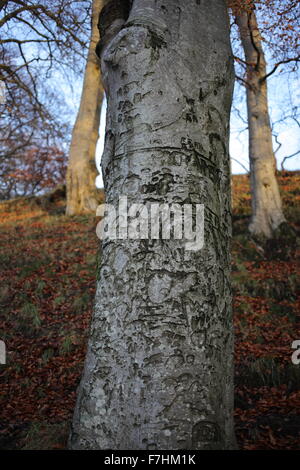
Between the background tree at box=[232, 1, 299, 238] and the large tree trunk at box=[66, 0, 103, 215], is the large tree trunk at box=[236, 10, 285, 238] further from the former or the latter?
the large tree trunk at box=[66, 0, 103, 215]

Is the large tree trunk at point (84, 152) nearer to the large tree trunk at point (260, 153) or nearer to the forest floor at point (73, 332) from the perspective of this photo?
the forest floor at point (73, 332)

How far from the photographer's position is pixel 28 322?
5207 mm

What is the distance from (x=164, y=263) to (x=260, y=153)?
684 centimetres

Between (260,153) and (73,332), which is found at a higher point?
(260,153)

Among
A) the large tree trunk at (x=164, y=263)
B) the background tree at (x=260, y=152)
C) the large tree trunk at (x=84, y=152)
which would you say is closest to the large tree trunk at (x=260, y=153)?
the background tree at (x=260, y=152)

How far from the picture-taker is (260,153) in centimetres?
786

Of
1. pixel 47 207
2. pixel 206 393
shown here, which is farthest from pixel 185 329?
pixel 47 207

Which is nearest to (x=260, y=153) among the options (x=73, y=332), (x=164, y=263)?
(x=73, y=332)

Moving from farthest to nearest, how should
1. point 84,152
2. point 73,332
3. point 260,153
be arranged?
point 84,152
point 260,153
point 73,332

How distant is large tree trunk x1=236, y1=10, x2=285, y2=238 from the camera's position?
7.78 metres

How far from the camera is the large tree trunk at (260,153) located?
778cm

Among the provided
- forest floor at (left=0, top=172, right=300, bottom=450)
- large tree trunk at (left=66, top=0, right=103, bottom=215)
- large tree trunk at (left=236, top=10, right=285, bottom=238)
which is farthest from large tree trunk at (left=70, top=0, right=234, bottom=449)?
large tree trunk at (left=66, top=0, right=103, bottom=215)

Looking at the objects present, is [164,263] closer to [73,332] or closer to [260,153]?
[73,332]

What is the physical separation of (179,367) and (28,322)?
4.10 m
